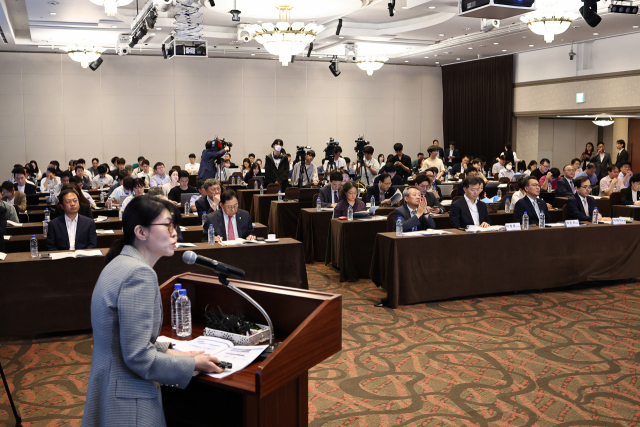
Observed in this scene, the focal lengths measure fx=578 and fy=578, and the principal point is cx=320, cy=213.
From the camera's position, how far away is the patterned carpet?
348 cm

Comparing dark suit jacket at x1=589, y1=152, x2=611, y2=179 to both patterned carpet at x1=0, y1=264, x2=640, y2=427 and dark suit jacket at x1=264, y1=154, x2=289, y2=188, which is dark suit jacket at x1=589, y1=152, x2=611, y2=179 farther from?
patterned carpet at x1=0, y1=264, x2=640, y2=427

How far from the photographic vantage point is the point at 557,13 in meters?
9.33

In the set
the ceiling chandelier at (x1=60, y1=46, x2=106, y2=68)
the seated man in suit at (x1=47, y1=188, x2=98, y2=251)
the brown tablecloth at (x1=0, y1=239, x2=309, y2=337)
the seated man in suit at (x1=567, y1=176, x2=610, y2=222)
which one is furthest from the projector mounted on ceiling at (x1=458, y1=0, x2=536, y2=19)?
the ceiling chandelier at (x1=60, y1=46, x2=106, y2=68)

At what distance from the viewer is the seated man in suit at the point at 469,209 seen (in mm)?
6262

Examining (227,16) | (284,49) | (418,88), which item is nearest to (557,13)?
(284,49)

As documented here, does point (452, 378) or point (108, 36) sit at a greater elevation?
point (108, 36)

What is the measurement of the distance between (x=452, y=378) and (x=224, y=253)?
2.38 m

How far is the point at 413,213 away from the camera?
620cm

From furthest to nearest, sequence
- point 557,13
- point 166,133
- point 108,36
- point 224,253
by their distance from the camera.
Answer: point 166,133 → point 108,36 → point 557,13 → point 224,253

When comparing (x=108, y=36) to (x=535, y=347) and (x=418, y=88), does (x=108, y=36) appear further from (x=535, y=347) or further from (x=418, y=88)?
(x=535, y=347)

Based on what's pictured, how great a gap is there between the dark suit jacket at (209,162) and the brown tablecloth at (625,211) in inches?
262

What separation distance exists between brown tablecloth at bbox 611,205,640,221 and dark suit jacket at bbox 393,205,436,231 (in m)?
3.80

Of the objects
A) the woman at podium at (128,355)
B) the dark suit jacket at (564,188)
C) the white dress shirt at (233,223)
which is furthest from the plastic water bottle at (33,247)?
the dark suit jacket at (564,188)

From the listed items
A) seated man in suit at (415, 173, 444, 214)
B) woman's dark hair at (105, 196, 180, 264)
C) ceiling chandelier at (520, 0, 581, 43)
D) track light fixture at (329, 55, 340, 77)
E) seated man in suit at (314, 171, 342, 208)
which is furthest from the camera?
track light fixture at (329, 55, 340, 77)
